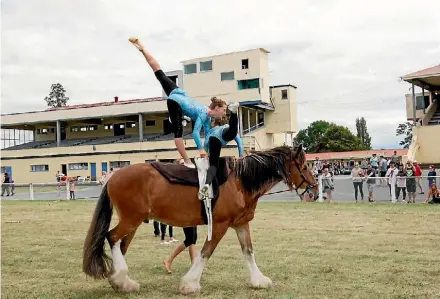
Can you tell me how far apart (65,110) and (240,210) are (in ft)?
171

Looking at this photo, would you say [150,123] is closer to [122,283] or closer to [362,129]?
[122,283]

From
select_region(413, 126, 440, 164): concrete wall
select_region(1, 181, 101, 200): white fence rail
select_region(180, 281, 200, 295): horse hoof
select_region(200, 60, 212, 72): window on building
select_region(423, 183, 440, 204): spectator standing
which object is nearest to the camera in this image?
select_region(180, 281, 200, 295): horse hoof

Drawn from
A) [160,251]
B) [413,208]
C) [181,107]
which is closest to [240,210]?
[181,107]

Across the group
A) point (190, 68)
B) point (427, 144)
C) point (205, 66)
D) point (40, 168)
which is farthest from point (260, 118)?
point (40, 168)

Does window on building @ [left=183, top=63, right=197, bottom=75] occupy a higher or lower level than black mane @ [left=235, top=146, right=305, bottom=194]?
higher

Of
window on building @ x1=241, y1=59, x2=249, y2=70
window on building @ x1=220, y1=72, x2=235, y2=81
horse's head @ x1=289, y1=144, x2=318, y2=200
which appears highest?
window on building @ x1=241, y1=59, x2=249, y2=70

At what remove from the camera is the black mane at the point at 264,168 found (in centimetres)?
626

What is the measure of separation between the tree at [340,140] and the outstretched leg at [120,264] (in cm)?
7813

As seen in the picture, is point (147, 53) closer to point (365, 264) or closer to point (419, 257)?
point (365, 264)

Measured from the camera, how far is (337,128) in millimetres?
85688

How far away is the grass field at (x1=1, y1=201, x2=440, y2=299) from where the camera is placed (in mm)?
6043

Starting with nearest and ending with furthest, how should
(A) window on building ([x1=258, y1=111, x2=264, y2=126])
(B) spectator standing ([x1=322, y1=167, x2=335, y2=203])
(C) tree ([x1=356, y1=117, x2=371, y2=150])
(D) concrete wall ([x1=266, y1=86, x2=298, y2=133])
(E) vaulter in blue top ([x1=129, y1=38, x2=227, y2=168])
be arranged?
(E) vaulter in blue top ([x1=129, y1=38, x2=227, y2=168]) → (B) spectator standing ([x1=322, y1=167, x2=335, y2=203]) → (D) concrete wall ([x1=266, y1=86, x2=298, y2=133]) → (A) window on building ([x1=258, y1=111, x2=264, y2=126]) → (C) tree ([x1=356, y1=117, x2=371, y2=150])

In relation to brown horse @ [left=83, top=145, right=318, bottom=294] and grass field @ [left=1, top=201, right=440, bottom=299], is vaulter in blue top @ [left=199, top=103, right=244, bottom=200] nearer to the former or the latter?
brown horse @ [left=83, top=145, right=318, bottom=294]

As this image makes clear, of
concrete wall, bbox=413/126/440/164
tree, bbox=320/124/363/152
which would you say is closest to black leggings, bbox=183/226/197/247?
concrete wall, bbox=413/126/440/164
